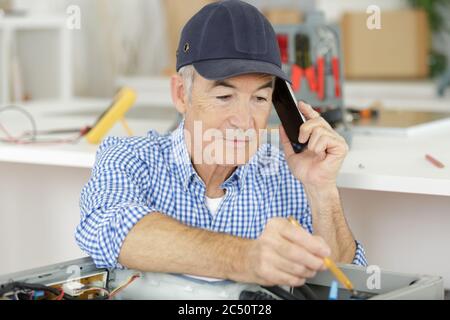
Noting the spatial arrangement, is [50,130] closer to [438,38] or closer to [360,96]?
[360,96]

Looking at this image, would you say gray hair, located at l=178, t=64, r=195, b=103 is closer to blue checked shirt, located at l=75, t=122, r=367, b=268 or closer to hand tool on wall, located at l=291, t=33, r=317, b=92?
blue checked shirt, located at l=75, t=122, r=367, b=268

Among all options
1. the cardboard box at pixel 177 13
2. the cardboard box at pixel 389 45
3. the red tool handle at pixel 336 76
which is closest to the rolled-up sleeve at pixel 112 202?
A: the red tool handle at pixel 336 76

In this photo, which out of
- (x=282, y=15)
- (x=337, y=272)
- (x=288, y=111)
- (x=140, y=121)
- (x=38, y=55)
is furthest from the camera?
(x=282, y=15)

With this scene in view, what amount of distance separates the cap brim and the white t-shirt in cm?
25

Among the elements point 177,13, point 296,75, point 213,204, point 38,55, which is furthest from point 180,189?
point 177,13

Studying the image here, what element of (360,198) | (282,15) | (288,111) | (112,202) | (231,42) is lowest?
(360,198)

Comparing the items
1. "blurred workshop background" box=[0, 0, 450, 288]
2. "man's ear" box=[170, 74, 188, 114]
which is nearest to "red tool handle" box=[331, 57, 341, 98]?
Answer: "blurred workshop background" box=[0, 0, 450, 288]

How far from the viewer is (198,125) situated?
5.51 feet

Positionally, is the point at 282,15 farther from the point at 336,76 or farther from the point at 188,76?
the point at 188,76

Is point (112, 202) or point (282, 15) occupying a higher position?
point (282, 15)

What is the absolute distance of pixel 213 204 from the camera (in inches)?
67.1

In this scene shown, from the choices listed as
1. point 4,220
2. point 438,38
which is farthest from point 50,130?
point 438,38

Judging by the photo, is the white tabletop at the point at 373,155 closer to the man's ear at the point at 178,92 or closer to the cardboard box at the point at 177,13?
the man's ear at the point at 178,92

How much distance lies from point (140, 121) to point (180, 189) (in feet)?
3.79
